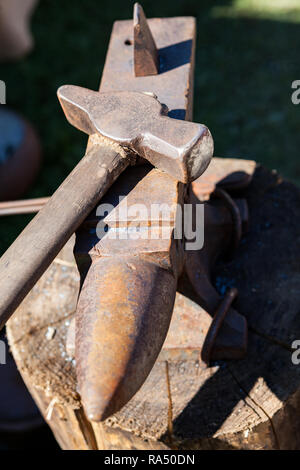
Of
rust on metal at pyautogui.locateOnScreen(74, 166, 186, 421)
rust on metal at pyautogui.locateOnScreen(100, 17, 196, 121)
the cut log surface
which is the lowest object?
the cut log surface

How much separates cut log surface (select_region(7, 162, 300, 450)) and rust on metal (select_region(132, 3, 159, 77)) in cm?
69

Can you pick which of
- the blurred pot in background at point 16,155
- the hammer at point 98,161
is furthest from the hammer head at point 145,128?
the blurred pot in background at point 16,155

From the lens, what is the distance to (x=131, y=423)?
1637mm

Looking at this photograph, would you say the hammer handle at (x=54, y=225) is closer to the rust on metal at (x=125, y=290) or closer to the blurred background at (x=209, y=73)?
the rust on metal at (x=125, y=290)

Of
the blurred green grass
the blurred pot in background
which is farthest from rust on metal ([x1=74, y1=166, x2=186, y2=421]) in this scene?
the blurred pot in background

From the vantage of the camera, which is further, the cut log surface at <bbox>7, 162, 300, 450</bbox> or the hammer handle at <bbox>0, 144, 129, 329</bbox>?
the cut log surface at <bbox>7, 162, 300, 450</bbox>

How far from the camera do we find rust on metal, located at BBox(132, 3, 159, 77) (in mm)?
1535

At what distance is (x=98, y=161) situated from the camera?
1.39 meters

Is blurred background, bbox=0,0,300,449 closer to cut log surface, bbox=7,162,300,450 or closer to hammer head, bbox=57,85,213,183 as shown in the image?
cut log surface, bbox=7,162,300,450

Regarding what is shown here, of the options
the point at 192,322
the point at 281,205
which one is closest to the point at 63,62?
the point at 281,205

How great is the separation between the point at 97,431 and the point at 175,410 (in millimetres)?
289

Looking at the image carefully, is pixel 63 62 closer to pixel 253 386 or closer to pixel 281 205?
pixel 281 205

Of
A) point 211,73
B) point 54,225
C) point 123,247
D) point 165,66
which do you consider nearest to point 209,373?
point 123,247

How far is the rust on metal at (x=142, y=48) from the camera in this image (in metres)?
1.54
